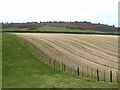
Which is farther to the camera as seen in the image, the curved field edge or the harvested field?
Result: the harvested field

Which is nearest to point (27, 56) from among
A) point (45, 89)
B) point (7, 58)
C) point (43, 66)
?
point (7, 58)

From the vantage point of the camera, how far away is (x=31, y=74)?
4981 centimetres

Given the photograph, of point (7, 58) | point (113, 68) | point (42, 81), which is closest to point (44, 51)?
point (7, 58)

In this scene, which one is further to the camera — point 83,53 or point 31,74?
point 83,53

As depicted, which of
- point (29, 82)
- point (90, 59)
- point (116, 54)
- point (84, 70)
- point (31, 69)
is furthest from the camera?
point (116, 54)

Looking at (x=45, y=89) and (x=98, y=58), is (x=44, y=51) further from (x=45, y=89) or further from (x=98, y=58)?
(x=45, y=89)

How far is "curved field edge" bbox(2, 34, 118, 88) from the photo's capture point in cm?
3941

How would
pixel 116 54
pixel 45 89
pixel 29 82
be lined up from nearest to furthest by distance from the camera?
1. pixel 45 89
2. pixel 29 82
3. pixel 116 54

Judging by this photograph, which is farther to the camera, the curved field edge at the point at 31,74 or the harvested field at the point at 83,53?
the harvested field at the point at 83,53

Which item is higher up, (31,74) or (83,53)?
(83,53)

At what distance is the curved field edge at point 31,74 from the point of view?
39.4 meters

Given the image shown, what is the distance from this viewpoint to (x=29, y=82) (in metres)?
42.2

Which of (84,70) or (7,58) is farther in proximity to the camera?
(7,58)

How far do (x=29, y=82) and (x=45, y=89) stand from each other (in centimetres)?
707
